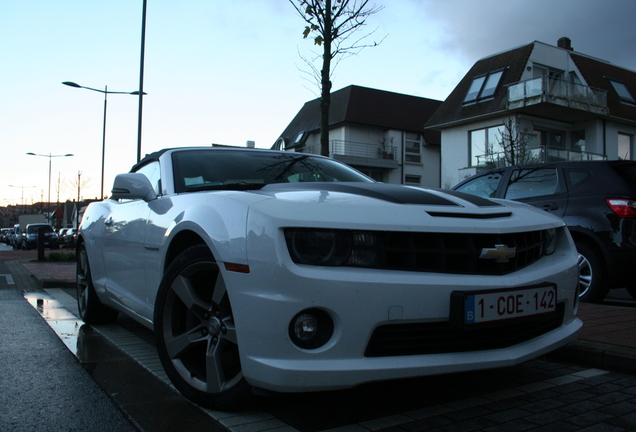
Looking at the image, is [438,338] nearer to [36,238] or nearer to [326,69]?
[326,69]

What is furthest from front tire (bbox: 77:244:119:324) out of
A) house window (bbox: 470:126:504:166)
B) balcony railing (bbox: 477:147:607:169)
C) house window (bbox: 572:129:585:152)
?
house window (bbox: 572:129:585:152)

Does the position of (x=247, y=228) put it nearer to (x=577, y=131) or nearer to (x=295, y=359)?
(x=295, y=359)

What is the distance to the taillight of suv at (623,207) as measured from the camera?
205 inches

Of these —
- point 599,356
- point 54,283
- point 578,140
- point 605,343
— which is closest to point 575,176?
point 605,343

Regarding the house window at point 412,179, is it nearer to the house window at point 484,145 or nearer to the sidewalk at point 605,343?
the house window at point 484,145

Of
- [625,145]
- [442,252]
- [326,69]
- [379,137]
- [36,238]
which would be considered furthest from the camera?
[36,238]

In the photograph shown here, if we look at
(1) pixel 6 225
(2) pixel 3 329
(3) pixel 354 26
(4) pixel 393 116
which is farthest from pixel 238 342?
(1) pixel 6 225

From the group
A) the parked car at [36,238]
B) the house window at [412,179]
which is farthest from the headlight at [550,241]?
the parked car at [36,238]

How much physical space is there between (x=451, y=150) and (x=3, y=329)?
81.4 feet

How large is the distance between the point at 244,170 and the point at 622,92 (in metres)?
29.7

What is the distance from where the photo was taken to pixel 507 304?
2551 mm

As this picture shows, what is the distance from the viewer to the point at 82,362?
→ 3764mm

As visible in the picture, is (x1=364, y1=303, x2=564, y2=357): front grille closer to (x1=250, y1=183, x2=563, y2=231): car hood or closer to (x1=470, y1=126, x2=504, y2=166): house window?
(x1=250, y1=183, x2=563, y2=231): car hood

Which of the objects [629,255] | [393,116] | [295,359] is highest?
[393,116]
